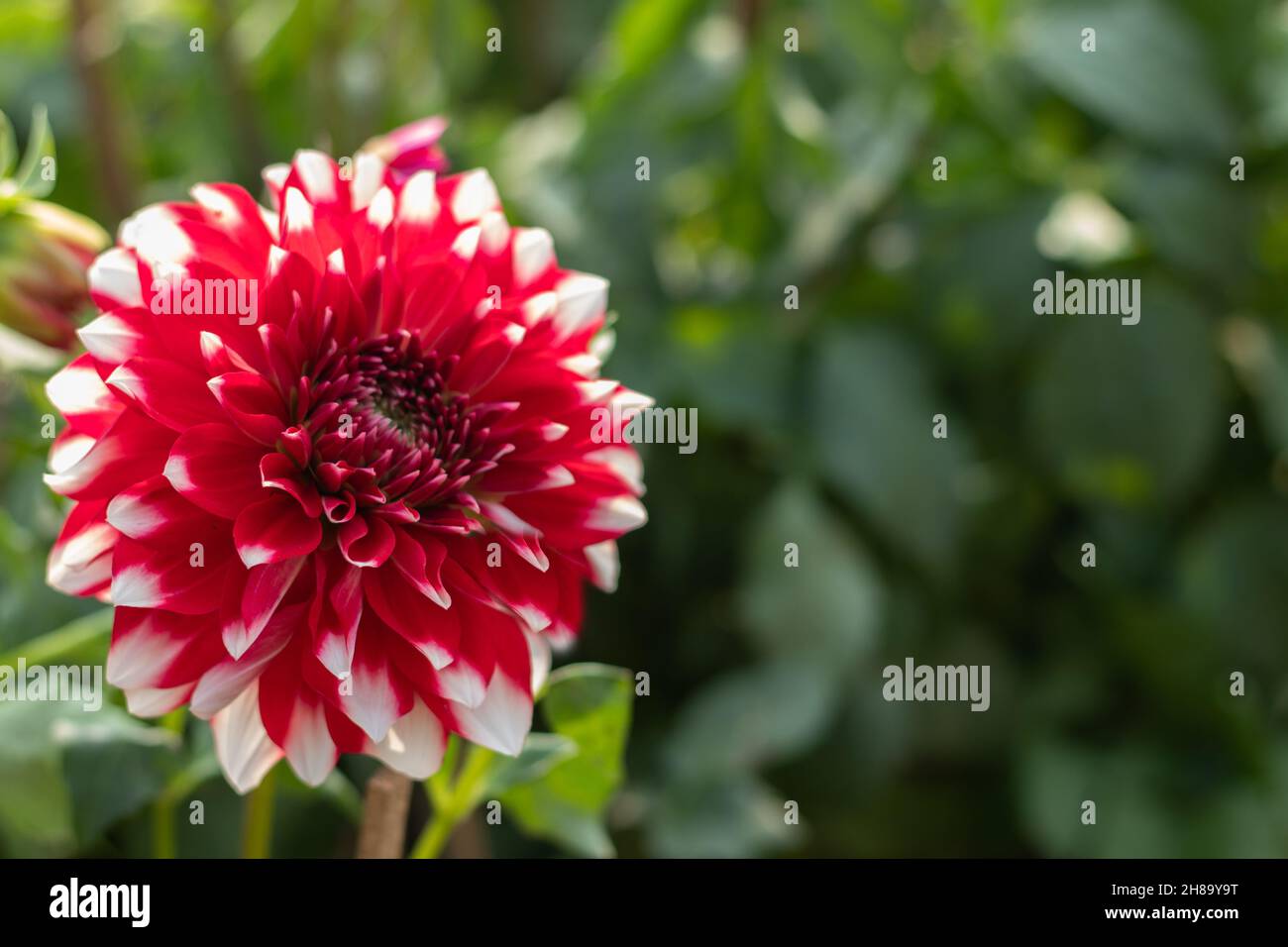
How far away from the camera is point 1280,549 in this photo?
92cm

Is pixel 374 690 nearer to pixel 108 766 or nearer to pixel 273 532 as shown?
pixel 273 532

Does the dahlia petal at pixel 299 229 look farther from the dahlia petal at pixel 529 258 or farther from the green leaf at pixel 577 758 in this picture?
the green leaf at pixel 577 758

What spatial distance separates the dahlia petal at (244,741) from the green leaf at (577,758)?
111mm

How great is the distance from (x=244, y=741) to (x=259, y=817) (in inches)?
3.3

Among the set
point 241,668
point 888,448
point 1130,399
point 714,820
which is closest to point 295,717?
point 241,668

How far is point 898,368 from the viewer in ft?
2.96

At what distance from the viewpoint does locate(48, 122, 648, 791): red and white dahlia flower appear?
1.18ft

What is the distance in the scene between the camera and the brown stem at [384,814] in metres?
0.42

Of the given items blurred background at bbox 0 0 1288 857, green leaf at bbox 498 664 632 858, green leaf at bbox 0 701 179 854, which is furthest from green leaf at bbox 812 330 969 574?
green leaf at bbox 0 701 179 854

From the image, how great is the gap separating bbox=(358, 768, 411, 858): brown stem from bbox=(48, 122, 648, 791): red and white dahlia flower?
0.16 ft

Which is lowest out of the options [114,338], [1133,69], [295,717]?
[295,717]

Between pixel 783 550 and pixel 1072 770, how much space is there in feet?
0.84
